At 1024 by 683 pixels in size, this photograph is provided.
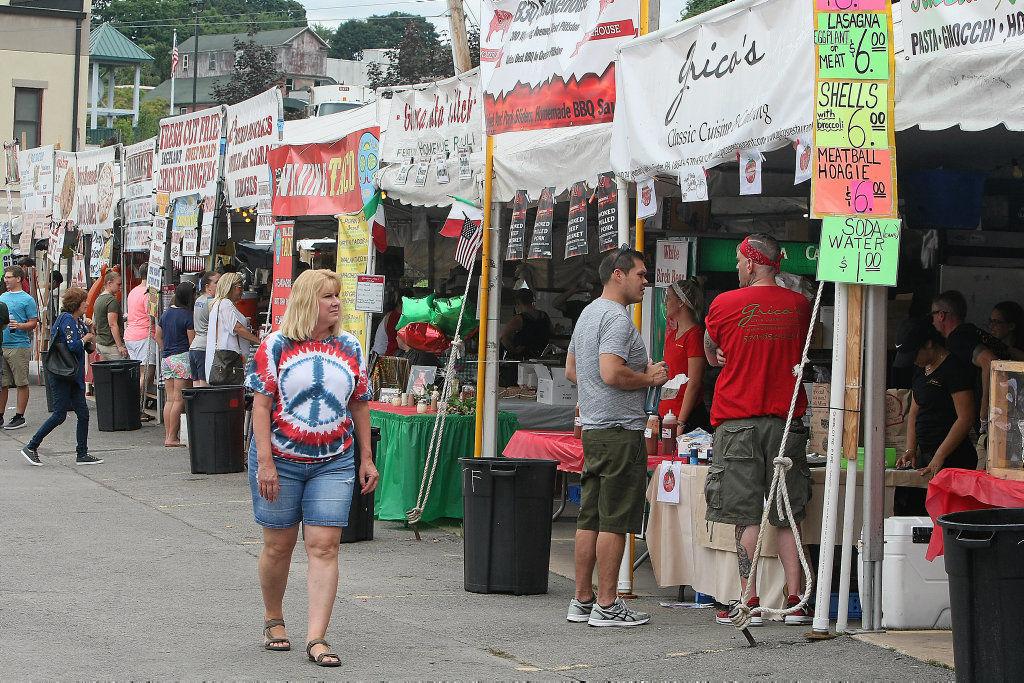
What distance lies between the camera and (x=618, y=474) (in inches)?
291

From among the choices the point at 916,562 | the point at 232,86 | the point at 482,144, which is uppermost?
the point at 232,86

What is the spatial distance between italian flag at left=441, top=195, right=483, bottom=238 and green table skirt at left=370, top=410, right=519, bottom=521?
4.78 feet

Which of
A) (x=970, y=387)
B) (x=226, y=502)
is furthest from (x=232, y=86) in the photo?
(x=970, y=387)

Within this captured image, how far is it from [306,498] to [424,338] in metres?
5.64

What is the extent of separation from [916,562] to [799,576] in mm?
647

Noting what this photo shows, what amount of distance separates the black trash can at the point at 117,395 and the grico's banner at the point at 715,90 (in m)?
11.0

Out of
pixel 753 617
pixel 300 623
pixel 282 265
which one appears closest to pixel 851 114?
pixel 753 617

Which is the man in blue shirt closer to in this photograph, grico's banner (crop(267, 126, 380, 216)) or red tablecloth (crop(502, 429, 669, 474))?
grico's banner (crop(267, 126, 380, 216))

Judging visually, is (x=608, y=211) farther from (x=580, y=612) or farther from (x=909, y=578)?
(x=909, y=578)

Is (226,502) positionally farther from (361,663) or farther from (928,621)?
(928,621)

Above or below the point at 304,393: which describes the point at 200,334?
above

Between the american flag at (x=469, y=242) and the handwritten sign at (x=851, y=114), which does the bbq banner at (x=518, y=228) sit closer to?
the american flag at (x=469, y=242)

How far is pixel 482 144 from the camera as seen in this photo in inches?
414

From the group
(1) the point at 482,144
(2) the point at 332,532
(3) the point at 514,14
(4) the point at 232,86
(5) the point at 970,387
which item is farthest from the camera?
(4) the point at 232,86
